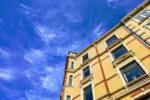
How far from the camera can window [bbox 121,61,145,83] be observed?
1439cm

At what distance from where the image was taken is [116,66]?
55.8 feet

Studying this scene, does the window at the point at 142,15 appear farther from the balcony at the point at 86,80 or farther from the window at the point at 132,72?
the balcony at the point at 86,80

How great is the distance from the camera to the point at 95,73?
18859 mm

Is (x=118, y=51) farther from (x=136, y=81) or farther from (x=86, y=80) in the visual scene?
(x=136, y=81)

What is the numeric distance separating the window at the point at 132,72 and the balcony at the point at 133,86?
33.1 inches

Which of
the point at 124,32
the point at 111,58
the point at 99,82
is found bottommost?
the point at 99,82

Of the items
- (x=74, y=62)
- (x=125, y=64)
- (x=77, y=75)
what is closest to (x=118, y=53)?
(x=125, y=64)

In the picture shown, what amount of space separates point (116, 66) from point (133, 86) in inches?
162

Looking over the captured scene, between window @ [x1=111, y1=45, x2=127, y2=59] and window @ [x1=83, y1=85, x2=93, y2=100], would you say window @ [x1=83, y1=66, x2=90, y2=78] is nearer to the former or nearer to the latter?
window @ [x1=83, y1=85, x2=93, y2=100]

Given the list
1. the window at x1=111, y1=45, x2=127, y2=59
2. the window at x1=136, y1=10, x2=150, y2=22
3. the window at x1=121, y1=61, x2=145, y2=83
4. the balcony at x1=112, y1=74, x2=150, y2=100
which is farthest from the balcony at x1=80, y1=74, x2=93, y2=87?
the window at x1=136, y1=10, x2=150, y2=22

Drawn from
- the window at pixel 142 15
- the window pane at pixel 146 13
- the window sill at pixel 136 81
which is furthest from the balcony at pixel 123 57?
the window pane at pixel 146 13

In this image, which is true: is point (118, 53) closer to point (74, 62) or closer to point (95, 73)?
point (95, 73)

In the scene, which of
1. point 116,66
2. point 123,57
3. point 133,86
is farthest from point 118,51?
point 133,86

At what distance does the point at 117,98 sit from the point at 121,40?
9296 mm
